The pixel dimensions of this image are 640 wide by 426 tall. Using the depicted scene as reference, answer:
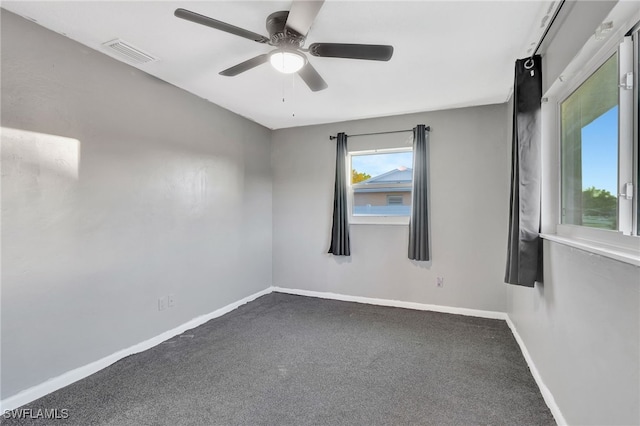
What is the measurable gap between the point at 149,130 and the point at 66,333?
5.57 feet

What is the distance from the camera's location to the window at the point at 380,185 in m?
3.82

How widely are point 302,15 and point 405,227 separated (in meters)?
2.75

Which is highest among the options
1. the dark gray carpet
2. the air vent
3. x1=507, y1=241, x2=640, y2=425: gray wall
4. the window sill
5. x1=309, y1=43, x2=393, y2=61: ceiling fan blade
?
the air vent

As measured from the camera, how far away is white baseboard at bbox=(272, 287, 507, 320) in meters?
3.40

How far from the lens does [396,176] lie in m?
3.87

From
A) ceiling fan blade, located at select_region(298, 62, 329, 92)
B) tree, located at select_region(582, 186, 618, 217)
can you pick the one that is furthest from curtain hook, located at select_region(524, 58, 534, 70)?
ceiling fan blade, located at select_region(298, 62, 329, 92)

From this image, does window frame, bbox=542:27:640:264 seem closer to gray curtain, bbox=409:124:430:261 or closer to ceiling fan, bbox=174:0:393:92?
ceiling fan, bbox=174:0:393:92

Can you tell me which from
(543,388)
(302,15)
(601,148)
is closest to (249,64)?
(302,15)

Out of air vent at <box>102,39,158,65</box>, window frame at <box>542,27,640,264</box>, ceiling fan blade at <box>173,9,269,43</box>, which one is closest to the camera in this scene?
window frame at <box>542,27,640,264</box>

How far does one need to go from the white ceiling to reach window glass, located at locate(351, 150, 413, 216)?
0.82 m

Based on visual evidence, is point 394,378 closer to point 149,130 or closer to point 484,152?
point 484,152

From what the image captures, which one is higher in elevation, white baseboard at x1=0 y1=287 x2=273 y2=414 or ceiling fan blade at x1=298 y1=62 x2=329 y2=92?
ceiling fan blade at x1=298 y1=62 x2=329 y2=92

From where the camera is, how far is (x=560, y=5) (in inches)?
67.6

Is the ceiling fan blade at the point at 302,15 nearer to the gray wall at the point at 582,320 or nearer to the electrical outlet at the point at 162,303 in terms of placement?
the gray wall at the point at 582,320
